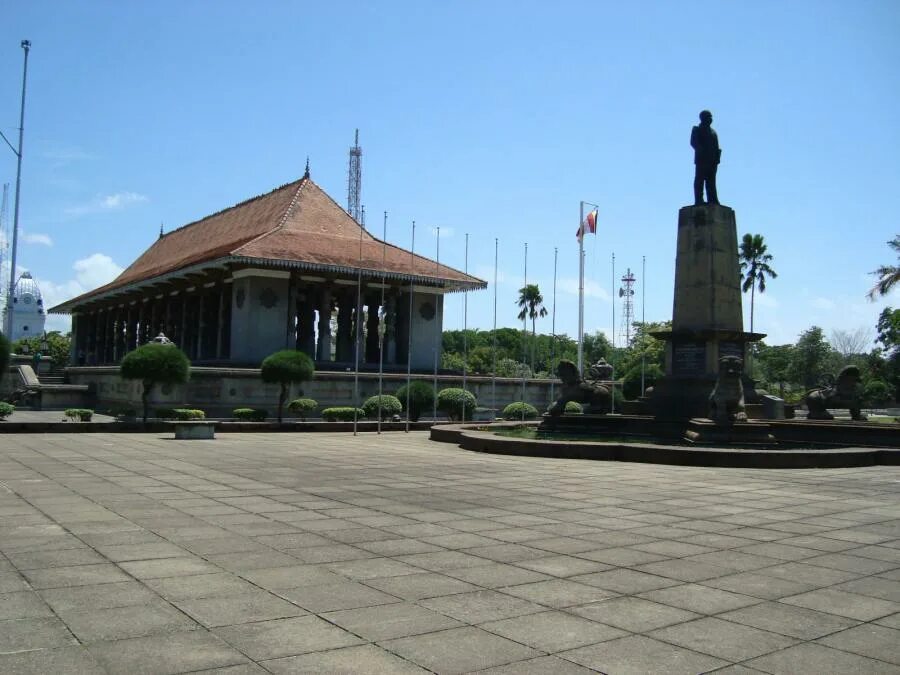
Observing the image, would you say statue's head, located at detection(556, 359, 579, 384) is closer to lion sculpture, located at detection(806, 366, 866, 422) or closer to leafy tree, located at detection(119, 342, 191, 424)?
lion sculpture, located at detection(806, 366, 866, 422)

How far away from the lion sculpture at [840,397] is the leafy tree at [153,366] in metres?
19.2

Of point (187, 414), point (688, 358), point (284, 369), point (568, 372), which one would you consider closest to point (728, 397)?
point (688, 358)

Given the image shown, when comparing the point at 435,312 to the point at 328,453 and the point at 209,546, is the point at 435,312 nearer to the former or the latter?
the point at 328,453

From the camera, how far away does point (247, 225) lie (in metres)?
47.2

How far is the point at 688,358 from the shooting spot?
19.6 metres

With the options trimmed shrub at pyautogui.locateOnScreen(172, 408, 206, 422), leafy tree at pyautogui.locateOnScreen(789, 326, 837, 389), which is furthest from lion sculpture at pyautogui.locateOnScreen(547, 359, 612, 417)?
leafy tree at pyautogui.locateOnScreen(789, 326, 837, 389)

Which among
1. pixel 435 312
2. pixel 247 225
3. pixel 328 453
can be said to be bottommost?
pixel 328 453

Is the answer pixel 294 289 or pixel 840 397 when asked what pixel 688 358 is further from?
pixel 294 289

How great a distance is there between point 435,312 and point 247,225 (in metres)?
12.3

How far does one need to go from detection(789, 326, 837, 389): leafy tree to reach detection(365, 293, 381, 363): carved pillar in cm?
4767

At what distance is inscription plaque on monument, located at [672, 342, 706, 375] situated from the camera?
1936cm

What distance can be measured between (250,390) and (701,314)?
18633mm

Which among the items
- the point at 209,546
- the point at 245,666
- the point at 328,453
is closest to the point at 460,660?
the point at 245,666

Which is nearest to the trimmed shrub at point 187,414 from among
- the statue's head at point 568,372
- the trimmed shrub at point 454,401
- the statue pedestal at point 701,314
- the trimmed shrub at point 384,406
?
the trimmed shrub at point 384,406
